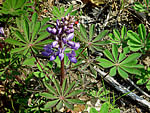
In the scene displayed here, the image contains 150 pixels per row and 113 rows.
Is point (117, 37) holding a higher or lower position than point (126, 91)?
higher

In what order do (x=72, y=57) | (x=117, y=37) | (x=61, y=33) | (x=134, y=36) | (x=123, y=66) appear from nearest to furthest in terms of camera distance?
(x=61, y=33) → (x=72, y=57) → (x=123, y=66) → (x=134, y=36) → (x=117, y=37)

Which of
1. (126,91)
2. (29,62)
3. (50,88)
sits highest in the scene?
(29,62)

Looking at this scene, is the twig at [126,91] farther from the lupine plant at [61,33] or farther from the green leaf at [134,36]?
the lupine plant at [61,33]

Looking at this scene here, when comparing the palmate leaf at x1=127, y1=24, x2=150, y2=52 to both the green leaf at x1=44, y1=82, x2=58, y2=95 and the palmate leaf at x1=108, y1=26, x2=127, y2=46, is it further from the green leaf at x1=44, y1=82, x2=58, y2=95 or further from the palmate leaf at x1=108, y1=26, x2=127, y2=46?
the green leaf at x1=44, y1=82, x2=58, y2=95

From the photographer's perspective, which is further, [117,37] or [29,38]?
[117,37]

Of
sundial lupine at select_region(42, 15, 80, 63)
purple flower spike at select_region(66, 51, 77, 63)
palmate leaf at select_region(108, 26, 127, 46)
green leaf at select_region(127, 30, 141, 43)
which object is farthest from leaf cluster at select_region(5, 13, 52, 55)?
green leaf at select_region(127, 30, 141, 43)

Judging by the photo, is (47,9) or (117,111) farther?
(47,9)

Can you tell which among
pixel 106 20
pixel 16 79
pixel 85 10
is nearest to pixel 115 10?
pixel 106 20

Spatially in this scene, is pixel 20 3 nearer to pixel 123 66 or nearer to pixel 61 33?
pixel 61 33

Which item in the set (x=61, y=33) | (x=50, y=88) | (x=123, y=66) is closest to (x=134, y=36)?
(x=123, y=66)

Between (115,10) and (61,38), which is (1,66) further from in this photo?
(115,10)

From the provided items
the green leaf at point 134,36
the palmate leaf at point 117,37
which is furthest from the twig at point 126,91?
the green leaf at point 134,36
